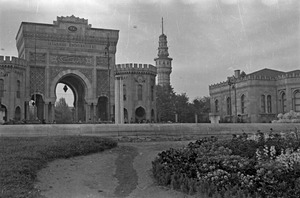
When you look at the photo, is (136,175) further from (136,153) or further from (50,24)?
(50,24)

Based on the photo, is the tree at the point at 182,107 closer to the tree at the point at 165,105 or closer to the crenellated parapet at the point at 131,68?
the tree at the point at 165,105

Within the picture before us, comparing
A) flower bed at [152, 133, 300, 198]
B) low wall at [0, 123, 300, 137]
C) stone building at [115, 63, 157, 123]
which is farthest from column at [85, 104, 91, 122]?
flower bed at [152, 133, 300, 198]

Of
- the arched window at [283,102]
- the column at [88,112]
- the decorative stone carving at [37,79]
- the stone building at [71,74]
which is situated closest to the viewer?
the stone building at [71,74]

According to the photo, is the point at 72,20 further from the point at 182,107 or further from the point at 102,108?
the point at 182,107

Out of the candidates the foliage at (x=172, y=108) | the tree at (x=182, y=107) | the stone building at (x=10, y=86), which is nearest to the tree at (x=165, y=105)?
the foliage at (x=172, y=108)

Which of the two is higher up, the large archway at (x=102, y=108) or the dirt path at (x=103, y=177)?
the large archway at (x=102, y=108)

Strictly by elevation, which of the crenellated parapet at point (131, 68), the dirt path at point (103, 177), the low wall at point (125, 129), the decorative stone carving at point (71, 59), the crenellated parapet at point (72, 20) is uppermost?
the crenellated parapet at point (72, 20)

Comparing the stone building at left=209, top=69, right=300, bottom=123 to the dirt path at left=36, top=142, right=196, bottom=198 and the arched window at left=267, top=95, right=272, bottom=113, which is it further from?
the dirt path at left=36, top=142, right=196, bottom=198
